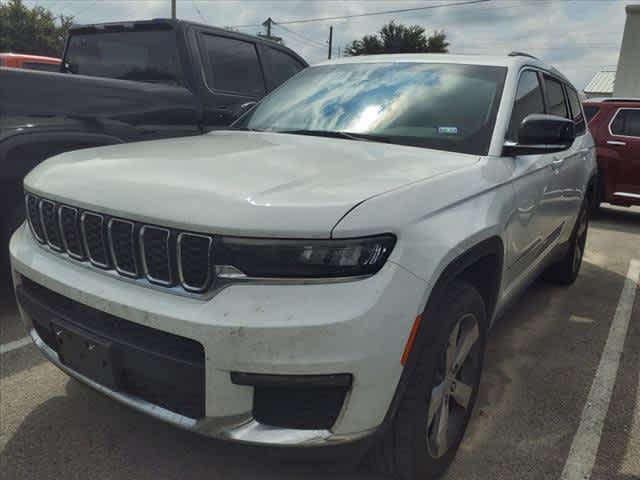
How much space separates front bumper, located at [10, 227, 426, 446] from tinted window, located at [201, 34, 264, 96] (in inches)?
134

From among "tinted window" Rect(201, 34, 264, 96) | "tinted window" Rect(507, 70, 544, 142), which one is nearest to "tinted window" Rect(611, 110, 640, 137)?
"tinted window" Rect(507, 70, 544, 142)

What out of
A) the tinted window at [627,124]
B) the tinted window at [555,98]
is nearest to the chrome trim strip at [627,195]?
the tinted window at [627,124]

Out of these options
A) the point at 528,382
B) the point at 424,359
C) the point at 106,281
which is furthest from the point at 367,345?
the point at 528,382

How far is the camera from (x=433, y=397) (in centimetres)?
200

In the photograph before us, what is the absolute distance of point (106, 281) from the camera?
6.27 ft

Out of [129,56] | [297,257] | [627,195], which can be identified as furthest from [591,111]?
[297,257]

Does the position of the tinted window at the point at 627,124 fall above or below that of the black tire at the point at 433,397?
above

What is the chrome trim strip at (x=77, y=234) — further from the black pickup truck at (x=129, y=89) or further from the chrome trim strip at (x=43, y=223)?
the black pickup truck at (x=129, y=89)

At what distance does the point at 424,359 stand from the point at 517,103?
168 cm

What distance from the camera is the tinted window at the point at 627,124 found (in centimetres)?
796

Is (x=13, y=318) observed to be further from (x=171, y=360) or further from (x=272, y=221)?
(x=272, y=221)

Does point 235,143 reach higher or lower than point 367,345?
higher

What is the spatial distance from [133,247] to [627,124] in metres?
8.06

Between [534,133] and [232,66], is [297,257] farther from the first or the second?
[232,66]
